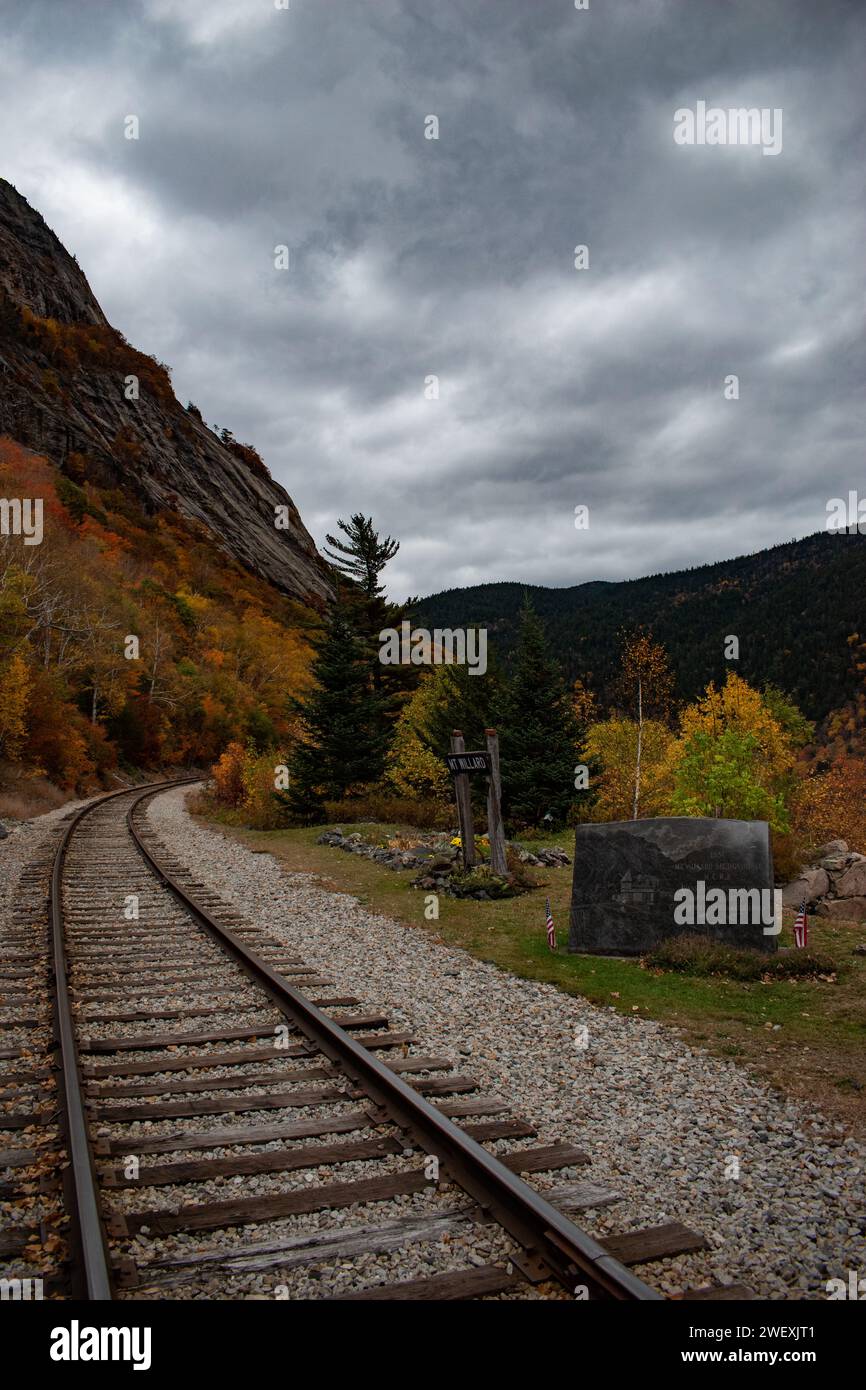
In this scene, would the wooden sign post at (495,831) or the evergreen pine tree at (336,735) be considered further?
the evergreen pine tree at (336,735)

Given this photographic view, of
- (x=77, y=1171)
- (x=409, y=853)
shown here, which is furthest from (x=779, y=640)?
(x=77, y=1171)

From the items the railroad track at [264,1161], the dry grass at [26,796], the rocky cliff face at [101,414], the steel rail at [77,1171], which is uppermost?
the rocky cliff face at [101,414]

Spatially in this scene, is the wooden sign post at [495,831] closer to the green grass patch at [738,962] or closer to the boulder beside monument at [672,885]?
the boulder beside monument at [672,885]

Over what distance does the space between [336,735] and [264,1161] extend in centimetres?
2384

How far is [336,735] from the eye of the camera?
2820cm

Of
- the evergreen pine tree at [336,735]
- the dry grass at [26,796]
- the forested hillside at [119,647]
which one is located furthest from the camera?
the forested hillside at [119,647]

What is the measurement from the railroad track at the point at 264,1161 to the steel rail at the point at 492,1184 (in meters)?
0.01

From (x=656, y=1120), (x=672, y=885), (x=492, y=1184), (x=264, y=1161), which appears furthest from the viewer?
(x=672, y=885)

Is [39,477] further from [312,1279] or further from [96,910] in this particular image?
[312,1279]

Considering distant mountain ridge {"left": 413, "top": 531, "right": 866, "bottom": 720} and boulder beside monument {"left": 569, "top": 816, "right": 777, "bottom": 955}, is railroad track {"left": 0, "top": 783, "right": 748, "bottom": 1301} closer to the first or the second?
boulder beside monument {"left": 569, "top": 816, "right": 777, "bottom": 955}

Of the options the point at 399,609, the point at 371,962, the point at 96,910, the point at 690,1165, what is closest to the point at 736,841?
the point at 371,962

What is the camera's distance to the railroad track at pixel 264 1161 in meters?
3.47

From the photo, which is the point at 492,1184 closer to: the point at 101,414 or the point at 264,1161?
the point at 264,1161

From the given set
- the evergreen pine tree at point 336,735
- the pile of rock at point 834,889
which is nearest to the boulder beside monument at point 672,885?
the pile of rock at point 834,889
